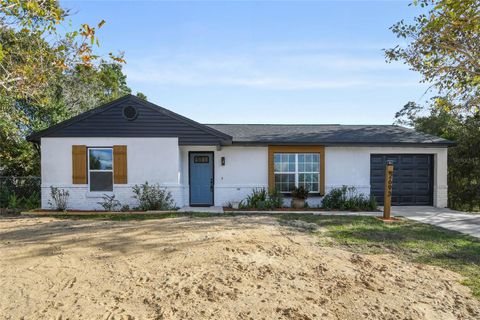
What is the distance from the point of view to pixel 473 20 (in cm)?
790

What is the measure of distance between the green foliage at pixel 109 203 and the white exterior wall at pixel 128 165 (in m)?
0.13

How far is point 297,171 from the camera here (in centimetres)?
1383

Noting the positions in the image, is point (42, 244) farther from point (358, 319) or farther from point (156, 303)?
point (358, 319)

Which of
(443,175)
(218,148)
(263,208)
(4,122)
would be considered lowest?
(263,208)

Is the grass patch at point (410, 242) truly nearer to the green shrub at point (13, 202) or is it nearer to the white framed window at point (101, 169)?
the white framed window at point (101, 169)

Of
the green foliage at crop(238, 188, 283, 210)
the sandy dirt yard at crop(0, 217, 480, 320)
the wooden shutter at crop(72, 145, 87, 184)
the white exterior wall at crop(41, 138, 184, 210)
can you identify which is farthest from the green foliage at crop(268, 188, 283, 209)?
the wooden shutter at crop(72, 145, 87, 184)

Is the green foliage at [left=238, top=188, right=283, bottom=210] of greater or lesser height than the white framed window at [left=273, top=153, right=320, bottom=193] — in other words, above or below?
below

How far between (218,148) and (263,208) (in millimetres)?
2822

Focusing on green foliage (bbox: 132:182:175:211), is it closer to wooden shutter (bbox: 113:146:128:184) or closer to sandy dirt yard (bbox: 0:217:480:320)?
wooden shutter (bbox: 113:146:128:184)

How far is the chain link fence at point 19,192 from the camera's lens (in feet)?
42.4

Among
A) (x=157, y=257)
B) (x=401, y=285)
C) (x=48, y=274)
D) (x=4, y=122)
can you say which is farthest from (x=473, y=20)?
(x=4, y=122)

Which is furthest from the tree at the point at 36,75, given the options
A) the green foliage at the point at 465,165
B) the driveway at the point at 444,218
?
the green foliage at the point at 465,165

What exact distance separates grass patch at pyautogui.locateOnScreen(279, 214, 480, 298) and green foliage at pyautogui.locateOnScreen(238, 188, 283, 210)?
2.37m

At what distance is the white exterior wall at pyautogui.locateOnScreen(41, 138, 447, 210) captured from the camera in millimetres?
12547
